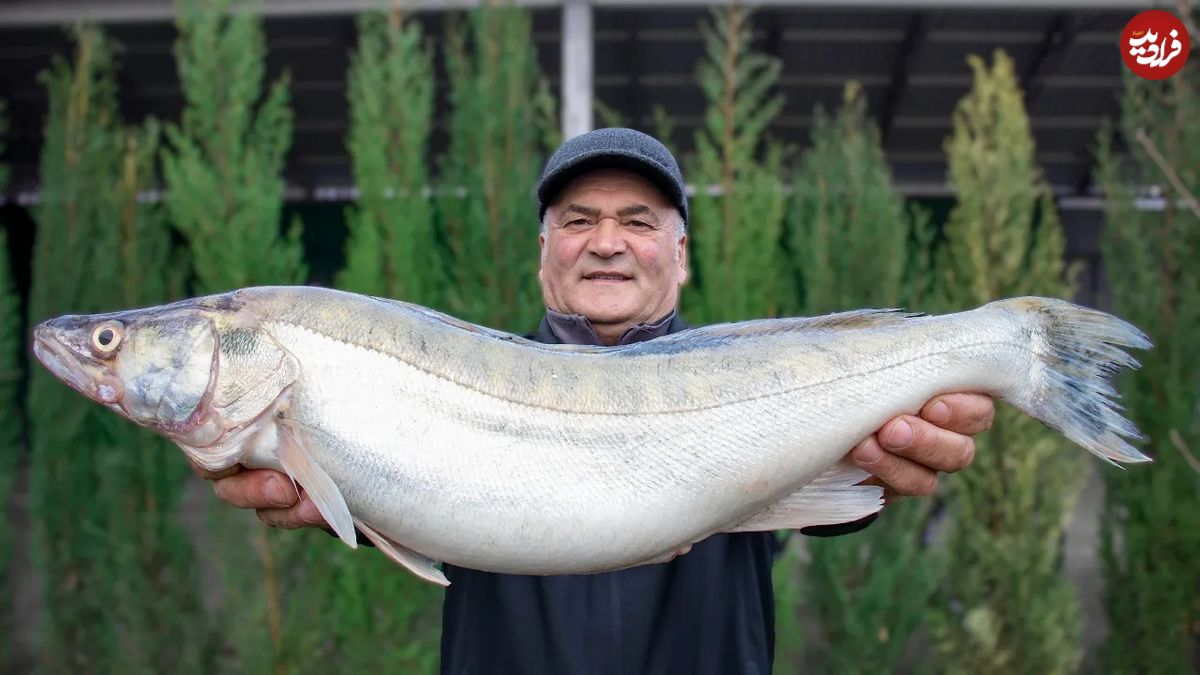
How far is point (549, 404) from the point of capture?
2092 millimetres

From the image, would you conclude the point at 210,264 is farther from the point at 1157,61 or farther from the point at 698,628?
the point at 1157,61

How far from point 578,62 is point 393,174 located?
176cm

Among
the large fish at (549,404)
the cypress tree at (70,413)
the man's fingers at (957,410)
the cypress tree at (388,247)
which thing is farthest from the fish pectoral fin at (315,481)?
the cypress tree at (70,413)

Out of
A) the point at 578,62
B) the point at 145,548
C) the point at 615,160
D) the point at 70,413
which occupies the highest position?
the point at 578,62

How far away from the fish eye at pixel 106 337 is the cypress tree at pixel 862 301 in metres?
3.78

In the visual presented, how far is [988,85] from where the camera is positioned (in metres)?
5.42

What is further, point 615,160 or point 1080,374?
point 615,160

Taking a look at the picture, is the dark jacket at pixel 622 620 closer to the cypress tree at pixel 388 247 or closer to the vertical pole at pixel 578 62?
the cypress tree at pixel 388 247

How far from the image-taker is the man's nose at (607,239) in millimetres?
2557

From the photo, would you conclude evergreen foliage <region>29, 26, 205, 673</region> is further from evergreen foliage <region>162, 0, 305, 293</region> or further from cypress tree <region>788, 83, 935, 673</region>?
cypress tree <region>788, 83, 935, 673</region>

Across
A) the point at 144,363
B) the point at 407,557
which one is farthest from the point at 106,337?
the point at 407,557

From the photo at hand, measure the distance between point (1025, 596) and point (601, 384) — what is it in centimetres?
394

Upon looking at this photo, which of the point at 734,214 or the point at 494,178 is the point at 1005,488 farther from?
the point at 494,178

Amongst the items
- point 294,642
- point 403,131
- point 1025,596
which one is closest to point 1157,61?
point 1025,596
